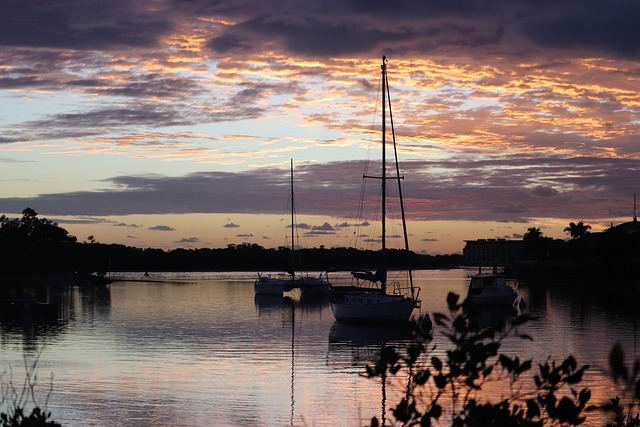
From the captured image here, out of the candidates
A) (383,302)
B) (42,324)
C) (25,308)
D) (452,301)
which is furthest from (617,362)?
(25,308)

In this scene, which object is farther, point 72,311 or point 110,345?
point 72,311

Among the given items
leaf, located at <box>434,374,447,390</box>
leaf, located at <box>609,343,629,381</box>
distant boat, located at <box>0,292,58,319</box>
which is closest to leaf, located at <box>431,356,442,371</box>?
leaf, located at <box>434,374,447,390</box>

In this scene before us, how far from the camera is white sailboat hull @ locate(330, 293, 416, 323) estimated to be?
5947 centimetres

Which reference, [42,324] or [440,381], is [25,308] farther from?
[440,381]

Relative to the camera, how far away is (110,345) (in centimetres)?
5572

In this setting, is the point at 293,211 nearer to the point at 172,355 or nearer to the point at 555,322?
the point at 555,322

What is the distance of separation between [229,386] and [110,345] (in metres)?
21.1

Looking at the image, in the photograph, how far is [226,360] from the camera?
4678 cm

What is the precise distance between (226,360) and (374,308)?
16295 mm

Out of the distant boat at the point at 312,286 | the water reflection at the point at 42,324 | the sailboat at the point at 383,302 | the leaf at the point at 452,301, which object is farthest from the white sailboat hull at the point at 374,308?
the distant boat at the point at 312,286

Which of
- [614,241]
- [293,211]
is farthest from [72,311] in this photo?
[614,241]

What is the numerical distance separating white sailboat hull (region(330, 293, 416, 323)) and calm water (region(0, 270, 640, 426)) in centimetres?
115

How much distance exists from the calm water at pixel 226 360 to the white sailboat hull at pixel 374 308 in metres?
1.15

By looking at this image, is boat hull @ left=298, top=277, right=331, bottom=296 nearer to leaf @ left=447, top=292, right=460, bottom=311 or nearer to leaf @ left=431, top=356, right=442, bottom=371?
leaf @ left=431, top=356, right=442, bottom=371
